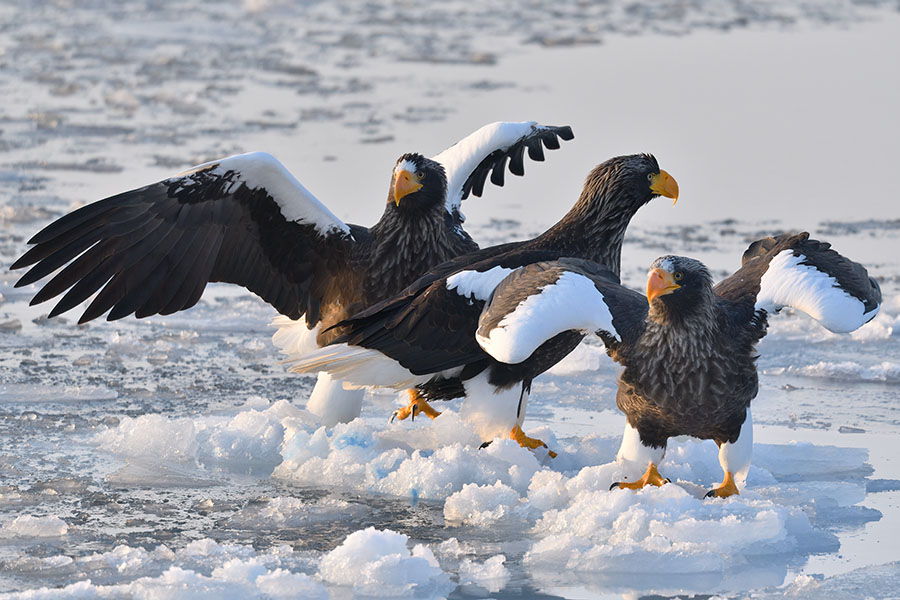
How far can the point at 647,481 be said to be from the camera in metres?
5.07

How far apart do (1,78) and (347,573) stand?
999cm

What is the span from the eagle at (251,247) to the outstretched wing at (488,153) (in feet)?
1.73

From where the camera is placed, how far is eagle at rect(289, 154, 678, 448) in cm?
546

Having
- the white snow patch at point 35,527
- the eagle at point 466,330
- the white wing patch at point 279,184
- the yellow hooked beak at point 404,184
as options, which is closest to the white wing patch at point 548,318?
the eagle at point 466,330

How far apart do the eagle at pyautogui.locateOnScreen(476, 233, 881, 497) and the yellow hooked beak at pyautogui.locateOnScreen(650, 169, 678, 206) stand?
2.19ft

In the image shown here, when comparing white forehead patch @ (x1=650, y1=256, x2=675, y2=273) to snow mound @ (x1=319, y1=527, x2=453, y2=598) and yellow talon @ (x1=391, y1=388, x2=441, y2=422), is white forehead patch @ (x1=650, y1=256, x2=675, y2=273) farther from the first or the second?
yellow talon @ (x1=391, y1=388, x2=441, y2=422)

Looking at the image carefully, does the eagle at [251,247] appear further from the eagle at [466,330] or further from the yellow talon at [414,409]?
the eagle at [466,330]

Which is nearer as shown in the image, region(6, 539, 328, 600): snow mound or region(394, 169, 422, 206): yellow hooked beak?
region(6, 539, 328, 600): snow mound

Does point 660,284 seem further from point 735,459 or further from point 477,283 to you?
point 477,283

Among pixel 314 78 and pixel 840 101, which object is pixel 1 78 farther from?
pixel 840 101

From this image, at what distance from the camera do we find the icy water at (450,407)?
4.46 meters

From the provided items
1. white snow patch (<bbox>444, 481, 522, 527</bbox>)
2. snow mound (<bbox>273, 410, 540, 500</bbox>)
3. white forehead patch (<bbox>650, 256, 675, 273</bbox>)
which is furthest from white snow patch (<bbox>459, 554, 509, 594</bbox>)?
white forehead patch (<bbox>650, 256, 675, 273</bbox>)

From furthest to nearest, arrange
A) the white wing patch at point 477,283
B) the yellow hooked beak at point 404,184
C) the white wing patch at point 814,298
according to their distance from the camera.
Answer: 1. the yellow hooked beak at point 404,184
2. the white wing patch at point 477,283
3. the white wing patch at point 814,298

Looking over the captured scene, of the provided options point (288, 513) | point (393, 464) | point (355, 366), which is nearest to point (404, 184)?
point (355, 366)
